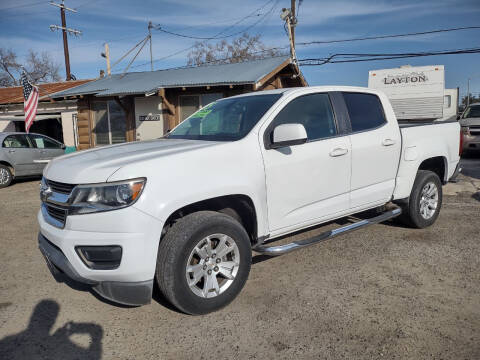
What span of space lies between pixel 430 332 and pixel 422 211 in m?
2.64

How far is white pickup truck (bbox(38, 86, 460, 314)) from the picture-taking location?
8.50 feet

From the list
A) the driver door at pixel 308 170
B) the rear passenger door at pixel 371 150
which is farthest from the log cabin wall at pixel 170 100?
the driver door at pixel 308 170

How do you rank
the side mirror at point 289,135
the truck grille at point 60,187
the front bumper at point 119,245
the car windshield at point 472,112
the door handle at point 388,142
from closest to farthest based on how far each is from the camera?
1. the front bumper at point 119,245
2. the truck grille at point 60,187
3. the side mirror at point 289,135
4. the door handle at point 388,142
5. the car windshield at point 472,112

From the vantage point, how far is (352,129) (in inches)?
159

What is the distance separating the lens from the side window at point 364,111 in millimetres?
4141

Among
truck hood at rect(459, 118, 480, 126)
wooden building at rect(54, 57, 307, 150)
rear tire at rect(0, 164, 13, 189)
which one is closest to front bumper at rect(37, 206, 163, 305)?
rear tire at rect(0, 164, 13, 189)

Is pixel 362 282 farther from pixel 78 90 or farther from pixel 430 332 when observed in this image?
pixel 78 90

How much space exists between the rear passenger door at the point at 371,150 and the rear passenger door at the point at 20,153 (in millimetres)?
9356

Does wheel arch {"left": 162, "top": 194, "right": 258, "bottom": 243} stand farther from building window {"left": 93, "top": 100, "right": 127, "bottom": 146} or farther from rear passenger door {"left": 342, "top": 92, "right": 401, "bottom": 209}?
building window {"left": 93, "top": 100, "right": 127, "bottom": 146}

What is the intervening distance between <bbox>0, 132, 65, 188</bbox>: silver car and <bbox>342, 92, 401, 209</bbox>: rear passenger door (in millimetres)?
8509

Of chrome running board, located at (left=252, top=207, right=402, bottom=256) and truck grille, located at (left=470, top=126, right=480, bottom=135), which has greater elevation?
truck grille, located at (left=470, top=126, right=480, bottom=135)

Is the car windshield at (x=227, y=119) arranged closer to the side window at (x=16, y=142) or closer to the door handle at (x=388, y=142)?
the door handle at (x=388, y=142)

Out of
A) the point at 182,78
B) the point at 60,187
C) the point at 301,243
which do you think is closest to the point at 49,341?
the point at 60,187

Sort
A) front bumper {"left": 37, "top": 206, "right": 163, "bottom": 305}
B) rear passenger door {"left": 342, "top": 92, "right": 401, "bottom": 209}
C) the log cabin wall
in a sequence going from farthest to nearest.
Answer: the log cabin wall
rear passenger door {"left": 342, "top": 92, "right": 401, "bottom": 209}
front bumper {"left": 37, "top": 206, "right": 163, "bottom": 305}
